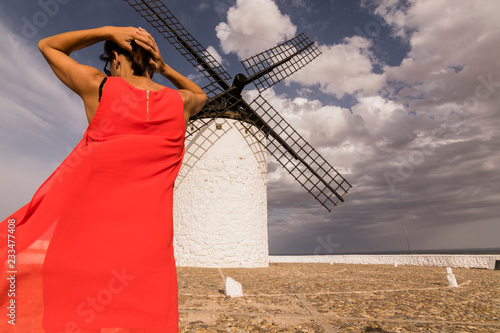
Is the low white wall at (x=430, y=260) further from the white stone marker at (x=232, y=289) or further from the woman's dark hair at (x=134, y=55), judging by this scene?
the woman's dark hair at (x=134, y=55)

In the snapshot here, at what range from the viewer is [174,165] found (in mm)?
1283

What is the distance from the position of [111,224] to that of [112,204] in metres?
0.08

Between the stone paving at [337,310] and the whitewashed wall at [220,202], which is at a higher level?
the whitewashed wall at [220,202]

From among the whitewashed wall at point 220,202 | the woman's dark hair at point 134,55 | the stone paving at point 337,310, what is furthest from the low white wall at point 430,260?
the woman's dark hair at point 134,55

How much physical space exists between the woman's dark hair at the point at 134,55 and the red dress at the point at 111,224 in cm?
18

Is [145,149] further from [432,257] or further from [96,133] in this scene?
[432,257]

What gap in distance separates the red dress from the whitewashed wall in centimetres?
1054

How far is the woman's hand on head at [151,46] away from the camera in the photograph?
1.24m

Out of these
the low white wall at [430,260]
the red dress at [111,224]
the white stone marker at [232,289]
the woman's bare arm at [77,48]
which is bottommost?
the low white wall at [430,260]

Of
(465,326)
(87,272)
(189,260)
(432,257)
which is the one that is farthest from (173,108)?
(432,257)

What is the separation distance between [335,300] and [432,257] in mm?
14565

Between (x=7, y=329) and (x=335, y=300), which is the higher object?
(x=7, y=329)

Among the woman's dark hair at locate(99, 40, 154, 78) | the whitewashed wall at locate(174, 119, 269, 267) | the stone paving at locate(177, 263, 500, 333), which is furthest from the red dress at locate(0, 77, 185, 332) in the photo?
the whitewashed wall at locate(174, 119, 269, 267)

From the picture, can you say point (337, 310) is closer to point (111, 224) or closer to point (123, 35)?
point (111, 224)
